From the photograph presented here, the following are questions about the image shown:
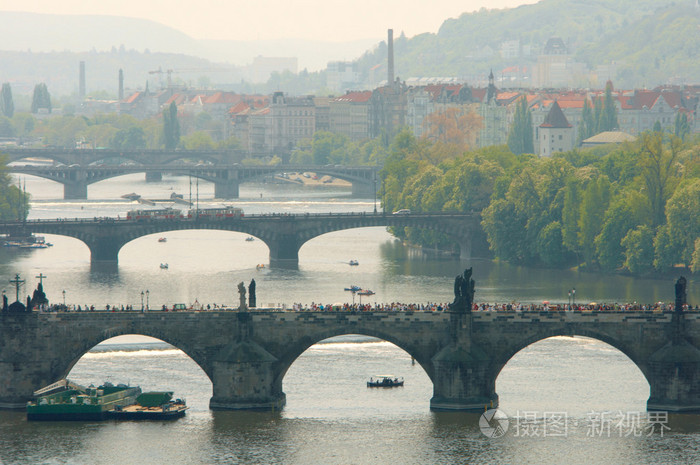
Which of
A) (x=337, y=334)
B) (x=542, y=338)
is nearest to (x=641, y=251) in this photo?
(x=542, y=338)

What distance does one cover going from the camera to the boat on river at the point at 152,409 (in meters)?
115

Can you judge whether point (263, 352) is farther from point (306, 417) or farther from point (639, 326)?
point (639, 326)

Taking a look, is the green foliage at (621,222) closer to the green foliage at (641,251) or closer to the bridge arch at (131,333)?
the green foliage at (641,251)

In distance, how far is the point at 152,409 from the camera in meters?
115

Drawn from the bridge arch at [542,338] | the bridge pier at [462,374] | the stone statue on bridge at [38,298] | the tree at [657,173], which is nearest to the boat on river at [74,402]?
the stone statue on bridge at [38,298]

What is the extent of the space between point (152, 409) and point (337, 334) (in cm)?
1343

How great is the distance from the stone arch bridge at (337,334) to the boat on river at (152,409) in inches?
113

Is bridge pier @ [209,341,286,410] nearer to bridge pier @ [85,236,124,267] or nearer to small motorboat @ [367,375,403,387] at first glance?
small motorboat @ [367,375,403,387]

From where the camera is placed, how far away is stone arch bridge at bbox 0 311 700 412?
4564 inches

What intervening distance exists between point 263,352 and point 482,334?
14.9 m

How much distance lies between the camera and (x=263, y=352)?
11675cm

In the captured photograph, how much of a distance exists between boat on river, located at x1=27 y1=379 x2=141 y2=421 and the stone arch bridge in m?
1.65

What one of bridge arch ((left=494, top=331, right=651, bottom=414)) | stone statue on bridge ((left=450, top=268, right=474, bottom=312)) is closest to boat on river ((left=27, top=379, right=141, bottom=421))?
stone statue on bridge ((left=450, top=268, right=474, bottom=312))

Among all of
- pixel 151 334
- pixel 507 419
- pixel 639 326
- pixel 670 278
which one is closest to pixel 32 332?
pixel 151 334
